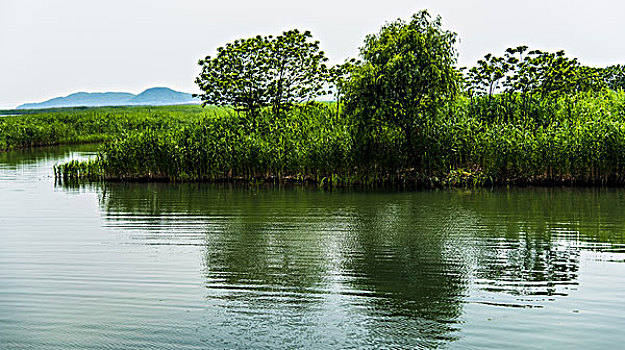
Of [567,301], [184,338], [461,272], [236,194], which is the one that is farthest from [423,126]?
[184,338]

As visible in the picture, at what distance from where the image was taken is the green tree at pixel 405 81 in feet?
55.5

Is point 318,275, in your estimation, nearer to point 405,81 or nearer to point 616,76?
point 405,81

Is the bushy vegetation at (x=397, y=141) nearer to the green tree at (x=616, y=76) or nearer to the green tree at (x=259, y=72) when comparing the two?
the green tree at (x=259, y=72)

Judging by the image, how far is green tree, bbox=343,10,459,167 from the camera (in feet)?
55.5

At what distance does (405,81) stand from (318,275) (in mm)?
10306

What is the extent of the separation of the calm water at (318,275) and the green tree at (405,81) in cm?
371

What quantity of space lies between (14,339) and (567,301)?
5.48 metres

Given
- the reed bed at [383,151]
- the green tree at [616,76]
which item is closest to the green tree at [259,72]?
the reed bed at [383,151]

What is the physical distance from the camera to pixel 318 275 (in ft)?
25.3

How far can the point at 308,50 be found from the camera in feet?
73.0

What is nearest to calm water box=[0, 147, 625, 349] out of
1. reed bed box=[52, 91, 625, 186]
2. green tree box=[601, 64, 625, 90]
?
reed bed box=[52, 91, 625, 186]

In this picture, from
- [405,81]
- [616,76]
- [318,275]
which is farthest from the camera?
[616,76]

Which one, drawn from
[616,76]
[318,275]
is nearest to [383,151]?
[318,275]

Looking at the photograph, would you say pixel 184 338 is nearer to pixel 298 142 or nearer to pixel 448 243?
pixel 448 243
